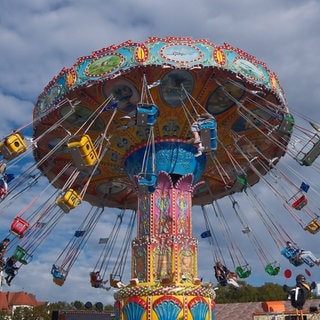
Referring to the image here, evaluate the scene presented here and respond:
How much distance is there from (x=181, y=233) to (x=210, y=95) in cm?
377

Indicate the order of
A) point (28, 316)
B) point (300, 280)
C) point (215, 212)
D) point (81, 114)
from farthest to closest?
point (28, 316) < point (215, 212) < point (81, 114) < point (300, 280)

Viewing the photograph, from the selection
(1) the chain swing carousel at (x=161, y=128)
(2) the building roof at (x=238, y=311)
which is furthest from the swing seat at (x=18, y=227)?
(2) the building roof at (x=238, y=311)

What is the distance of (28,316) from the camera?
3950 centimetres

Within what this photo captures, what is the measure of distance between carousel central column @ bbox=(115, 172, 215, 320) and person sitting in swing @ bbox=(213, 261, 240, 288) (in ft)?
9.15

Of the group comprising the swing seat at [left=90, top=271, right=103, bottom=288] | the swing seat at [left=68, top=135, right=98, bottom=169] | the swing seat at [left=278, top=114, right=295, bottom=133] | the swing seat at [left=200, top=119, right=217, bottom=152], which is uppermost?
the swing seat at [left=278, top=114, right=295, bottom=133]

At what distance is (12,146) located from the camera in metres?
12.0

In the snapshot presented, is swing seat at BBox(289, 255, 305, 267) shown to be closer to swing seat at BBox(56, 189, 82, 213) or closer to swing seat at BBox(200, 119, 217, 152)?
swing seat at BBox(200, 119, 217, 152)

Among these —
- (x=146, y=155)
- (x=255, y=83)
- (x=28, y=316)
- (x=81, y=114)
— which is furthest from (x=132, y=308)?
(x=28, y=316)

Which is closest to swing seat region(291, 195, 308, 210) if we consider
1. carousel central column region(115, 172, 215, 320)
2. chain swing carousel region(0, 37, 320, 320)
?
chain swing carousel region(0, 37, 320, 320)

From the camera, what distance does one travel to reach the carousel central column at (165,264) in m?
13.0

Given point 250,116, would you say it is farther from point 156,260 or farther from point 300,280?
point 300,280

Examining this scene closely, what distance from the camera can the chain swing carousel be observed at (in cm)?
1293

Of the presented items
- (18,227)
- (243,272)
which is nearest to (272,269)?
(243,272)

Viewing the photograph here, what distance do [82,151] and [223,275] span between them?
7330mm
